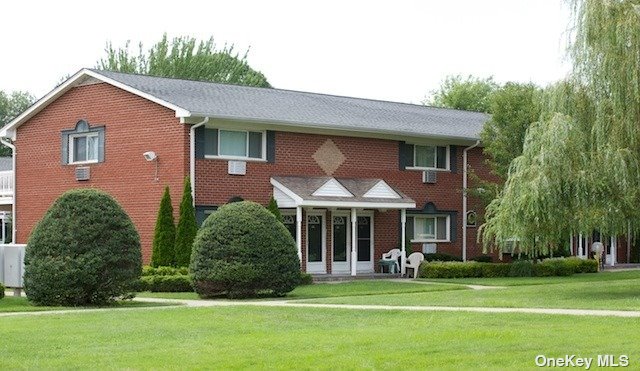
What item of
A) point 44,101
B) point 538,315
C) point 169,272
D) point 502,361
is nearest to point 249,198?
point 169,272

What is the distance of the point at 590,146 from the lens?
88.2 feet

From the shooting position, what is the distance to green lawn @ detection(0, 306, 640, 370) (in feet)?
45.4

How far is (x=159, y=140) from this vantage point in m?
34.5

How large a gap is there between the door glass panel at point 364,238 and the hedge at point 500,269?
81.2 inches

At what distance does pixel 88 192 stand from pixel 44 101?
13243 mm

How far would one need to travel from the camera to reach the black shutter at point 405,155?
39.4 m

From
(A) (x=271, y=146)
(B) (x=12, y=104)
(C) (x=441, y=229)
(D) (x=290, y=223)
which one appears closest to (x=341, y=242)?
(D) (x=290, y=223)

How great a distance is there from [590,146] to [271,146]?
1161cm

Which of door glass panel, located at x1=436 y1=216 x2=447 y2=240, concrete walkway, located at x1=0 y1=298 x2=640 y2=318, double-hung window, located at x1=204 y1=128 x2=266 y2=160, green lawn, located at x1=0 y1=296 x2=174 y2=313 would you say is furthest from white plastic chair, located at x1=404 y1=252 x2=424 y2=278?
green lawn, located at x1=0 y1=296 x2=174 y2=313

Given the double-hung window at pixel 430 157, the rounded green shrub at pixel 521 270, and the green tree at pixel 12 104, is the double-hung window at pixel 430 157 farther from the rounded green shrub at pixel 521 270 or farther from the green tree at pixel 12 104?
the green tree at pixel 12 104

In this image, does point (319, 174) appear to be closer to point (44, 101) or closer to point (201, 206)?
point (201, 206)
